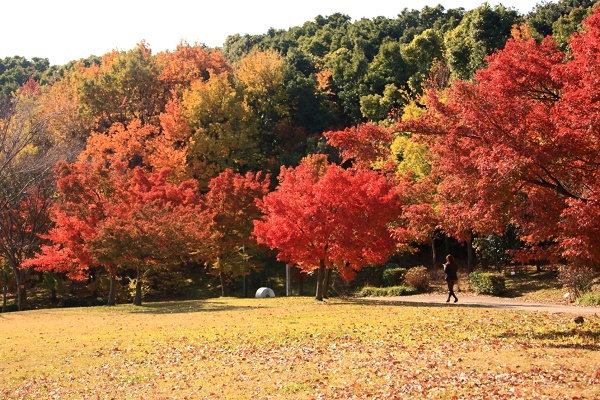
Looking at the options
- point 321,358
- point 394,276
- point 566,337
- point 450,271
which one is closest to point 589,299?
point 450,271

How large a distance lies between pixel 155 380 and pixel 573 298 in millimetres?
19115

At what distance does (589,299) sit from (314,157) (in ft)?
75.8

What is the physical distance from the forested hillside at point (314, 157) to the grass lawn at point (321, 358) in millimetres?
2433

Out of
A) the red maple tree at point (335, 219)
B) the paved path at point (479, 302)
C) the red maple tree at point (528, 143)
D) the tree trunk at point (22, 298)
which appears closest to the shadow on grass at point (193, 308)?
the red maple tree at point (335, 219)

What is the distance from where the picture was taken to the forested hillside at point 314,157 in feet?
44.3

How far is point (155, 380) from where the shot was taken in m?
12.1

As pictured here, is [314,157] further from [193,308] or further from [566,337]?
[566,337]

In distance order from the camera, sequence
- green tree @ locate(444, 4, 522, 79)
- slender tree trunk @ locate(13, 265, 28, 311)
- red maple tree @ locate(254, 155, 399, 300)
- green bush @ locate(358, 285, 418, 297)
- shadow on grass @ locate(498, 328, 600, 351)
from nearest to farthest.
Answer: shadow on grass @ locate(498, 328, 600, 351) < red maple tree @ locate(254, 155, 399, 300) < green bush @ locate(358, 285, 418, 297) < slender tree trunk @ locate(13, 265, 28, 311) < green tree @ locate(444, 4, 522, 79)

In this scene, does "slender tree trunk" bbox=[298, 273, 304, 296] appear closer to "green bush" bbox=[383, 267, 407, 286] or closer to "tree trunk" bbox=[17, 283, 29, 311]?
"green bush" bbox=[383, 267, 407, 286]

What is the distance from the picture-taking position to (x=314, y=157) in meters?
43.1

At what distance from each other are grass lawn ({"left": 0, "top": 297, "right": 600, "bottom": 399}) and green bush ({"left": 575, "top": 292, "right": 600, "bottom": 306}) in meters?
4.10

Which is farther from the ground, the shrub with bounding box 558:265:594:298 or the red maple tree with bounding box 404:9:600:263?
the red maple tree with bounding box 404:9:600:263

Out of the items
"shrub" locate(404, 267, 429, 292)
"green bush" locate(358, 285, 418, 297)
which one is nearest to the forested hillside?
"shrub" locate(404, 267, 429, 292)

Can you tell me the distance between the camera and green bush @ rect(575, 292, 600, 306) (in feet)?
74.8
